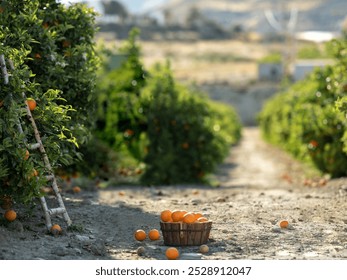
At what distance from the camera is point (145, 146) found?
16016 millimetres

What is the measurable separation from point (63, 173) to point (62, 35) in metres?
3.39

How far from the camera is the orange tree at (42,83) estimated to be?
7719mm

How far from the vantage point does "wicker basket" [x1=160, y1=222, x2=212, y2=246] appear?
771 centimetres

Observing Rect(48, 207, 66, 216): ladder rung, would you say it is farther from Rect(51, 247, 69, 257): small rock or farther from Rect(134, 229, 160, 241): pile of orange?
Rect(51, 247, 69, 257): small rock

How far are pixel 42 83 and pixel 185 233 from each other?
10.1 feet

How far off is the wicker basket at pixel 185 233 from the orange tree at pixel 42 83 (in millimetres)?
1260

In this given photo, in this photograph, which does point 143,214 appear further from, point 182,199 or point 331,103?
point 331,103

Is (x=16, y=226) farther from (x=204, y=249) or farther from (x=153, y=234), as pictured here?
(x=204, y=249)

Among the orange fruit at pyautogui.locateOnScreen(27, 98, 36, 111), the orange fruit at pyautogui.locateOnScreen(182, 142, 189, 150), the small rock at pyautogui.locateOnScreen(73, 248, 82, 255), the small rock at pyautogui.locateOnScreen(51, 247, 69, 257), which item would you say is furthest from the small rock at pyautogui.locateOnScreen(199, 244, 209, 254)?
the orange fruit at pyautogui.locateOnScreen(182, 142, 189, 150)

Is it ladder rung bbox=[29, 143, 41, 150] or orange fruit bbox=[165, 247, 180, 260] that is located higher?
ladder rung bbox=[29, 143, 41, 150]

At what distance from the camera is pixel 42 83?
32.2 ft

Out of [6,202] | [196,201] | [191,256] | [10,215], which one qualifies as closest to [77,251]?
[191,256]

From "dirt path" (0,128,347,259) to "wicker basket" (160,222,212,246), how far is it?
10 cm
